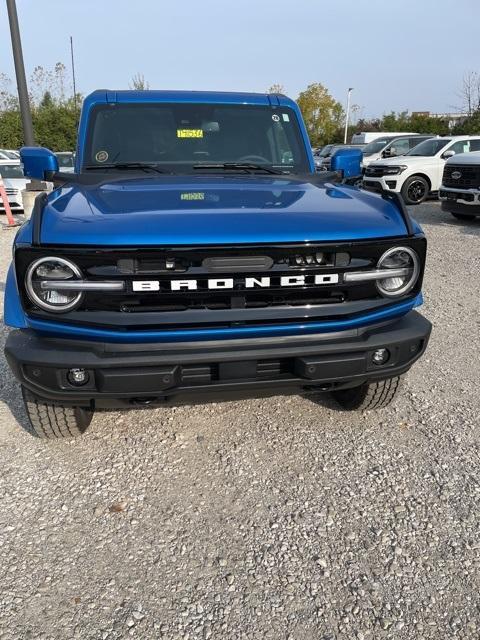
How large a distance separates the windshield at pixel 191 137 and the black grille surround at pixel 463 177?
6.72 meters

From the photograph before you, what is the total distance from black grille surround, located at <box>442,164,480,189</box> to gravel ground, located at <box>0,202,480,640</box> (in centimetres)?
701

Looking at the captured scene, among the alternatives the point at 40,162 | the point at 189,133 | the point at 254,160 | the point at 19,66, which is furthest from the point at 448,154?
the point at 40,162

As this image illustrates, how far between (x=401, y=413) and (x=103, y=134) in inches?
107

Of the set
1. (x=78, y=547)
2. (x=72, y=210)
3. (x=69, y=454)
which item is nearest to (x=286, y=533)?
(x=78, y=547)

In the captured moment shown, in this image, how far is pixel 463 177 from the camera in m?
9.69

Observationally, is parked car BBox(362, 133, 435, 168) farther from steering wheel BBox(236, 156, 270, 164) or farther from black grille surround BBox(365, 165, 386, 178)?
steering wheel BBox(236, 156, 270, 164)

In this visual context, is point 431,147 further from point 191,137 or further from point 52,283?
point 52,283

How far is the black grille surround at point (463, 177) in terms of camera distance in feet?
30.9

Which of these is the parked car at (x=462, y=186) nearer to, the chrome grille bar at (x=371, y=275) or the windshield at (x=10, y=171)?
the chrome grille bar at (x=371, y=275)

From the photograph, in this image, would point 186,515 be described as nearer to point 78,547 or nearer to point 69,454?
point 78,547

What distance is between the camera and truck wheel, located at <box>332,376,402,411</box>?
308cm

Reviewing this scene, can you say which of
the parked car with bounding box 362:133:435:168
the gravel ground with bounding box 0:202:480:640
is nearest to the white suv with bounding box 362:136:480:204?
the parked car with bounding box 362:133:435:168

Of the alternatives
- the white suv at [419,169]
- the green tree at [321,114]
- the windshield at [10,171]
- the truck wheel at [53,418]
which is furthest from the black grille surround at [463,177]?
the green tree at [321,114]

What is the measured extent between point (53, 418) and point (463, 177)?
29.8 feet
